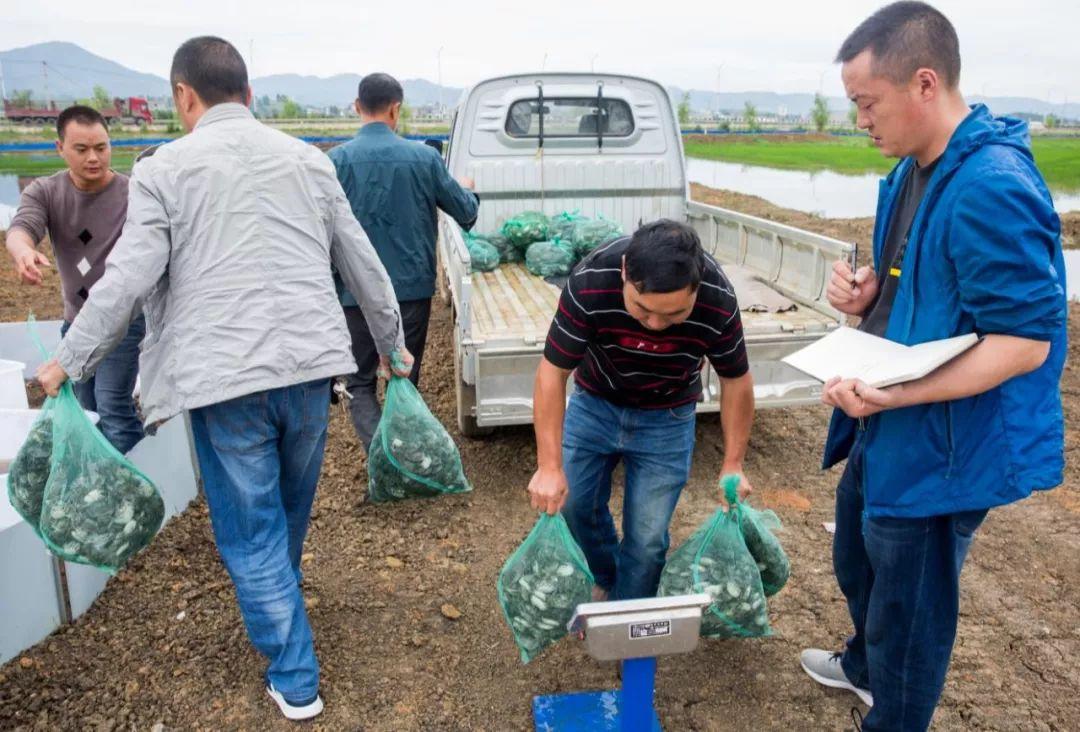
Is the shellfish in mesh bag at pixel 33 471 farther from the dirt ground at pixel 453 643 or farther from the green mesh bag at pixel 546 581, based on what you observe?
the green mesh bag at pixel 546 581

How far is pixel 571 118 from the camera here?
597cm

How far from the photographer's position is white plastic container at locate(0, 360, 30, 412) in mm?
3943

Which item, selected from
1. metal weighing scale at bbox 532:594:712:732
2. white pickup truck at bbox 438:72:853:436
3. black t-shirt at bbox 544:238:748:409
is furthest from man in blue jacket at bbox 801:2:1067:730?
white pickup truck at bbox 438:72:853:436

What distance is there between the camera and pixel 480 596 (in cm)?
321

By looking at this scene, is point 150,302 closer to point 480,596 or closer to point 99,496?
point 99,496

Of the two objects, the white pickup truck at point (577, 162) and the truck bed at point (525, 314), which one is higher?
the white pickup truck at point (577, 162)

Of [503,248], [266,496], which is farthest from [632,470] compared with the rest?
[503,248]

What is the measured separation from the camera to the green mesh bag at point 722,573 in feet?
8.26

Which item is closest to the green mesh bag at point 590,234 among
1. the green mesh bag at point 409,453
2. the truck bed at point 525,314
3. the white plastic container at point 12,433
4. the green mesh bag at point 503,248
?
the truck bed at point 525,314

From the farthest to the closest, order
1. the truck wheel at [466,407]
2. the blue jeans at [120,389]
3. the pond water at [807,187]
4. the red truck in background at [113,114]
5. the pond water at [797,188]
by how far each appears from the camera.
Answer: the red truck in background at [113,114]
the pond water at [807,187]
the pond water at [797,188]
the truck wheel at [466,407]
the blue jeans at [120,389]

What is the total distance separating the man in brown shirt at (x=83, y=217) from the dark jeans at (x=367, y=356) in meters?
0.95

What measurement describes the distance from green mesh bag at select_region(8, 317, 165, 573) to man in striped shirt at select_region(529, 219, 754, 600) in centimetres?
123

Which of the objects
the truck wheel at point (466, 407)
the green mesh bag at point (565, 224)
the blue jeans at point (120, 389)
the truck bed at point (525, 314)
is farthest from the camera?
the green mesh bag at point (565, 224)

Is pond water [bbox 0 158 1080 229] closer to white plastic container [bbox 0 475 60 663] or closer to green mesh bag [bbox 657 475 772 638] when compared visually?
white plastic container [bbox 0 475 60 663]
